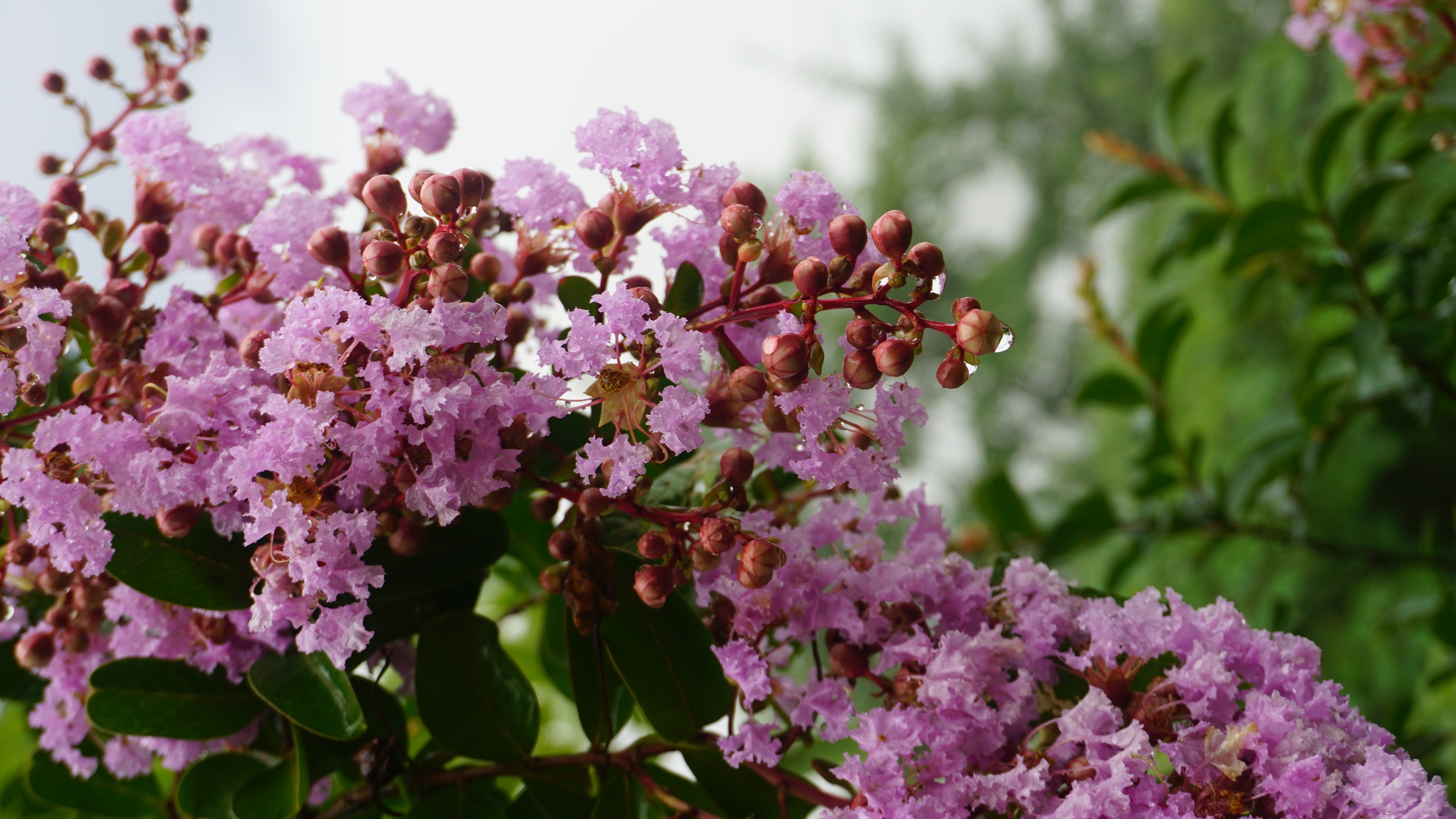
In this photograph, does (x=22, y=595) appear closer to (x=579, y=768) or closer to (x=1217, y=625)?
(x=579, y=768)

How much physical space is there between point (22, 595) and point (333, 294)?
1.29ft

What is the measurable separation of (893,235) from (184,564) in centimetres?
44

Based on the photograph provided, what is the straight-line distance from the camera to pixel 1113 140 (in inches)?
62.7

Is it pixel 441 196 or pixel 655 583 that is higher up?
pixel 441 196

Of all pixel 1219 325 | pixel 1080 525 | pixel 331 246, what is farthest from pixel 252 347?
pixel 1219 325

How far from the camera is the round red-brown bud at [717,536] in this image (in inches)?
20.7

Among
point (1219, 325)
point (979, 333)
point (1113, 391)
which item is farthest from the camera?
point (1219, 325)

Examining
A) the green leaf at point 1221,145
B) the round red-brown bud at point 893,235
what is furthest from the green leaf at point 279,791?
the green leaf at point 1221,145

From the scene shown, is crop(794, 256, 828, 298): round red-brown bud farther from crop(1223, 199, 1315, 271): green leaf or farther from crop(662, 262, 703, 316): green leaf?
crop(1223, 199, 1315, 271): green leaf

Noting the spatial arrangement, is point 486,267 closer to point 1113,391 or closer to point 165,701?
point 165,701

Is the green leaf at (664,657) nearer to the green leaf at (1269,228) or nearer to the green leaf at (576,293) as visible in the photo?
the green leaf at (576,293)

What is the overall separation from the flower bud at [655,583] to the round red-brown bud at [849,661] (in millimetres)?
112

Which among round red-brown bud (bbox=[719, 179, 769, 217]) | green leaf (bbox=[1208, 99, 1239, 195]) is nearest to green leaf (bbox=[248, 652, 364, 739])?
round red-brown bud (bbox=[719, 179, 769, 217])

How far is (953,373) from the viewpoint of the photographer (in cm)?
52
